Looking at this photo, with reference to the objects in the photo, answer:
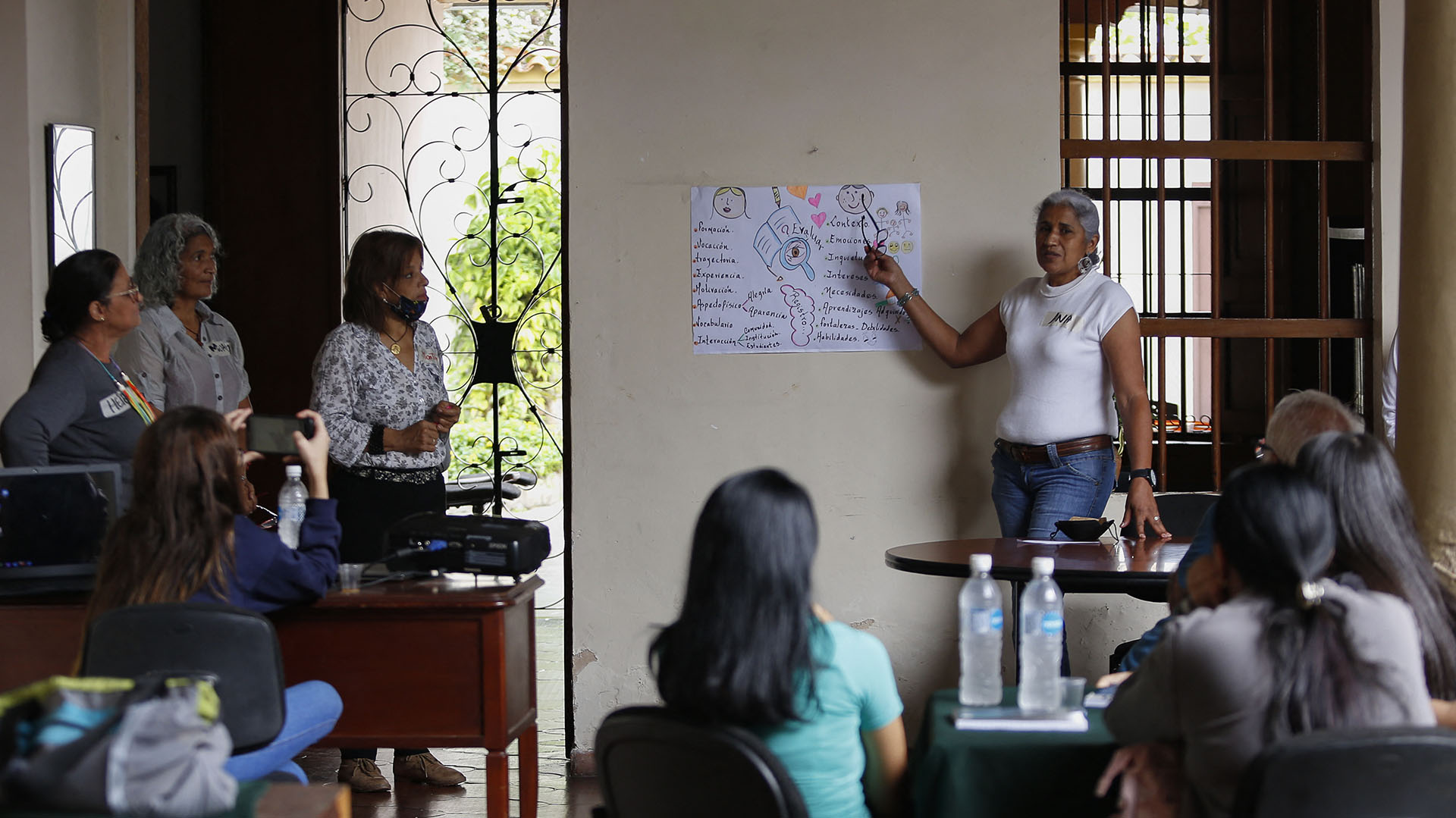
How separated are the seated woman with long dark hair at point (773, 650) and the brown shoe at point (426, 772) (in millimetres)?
2309

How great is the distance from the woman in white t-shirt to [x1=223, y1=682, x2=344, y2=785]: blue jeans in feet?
6.79

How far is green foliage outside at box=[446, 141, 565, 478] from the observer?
4.91 metres

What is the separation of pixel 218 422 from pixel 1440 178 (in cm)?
282

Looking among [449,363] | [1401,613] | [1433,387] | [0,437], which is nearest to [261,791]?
[1401,613]

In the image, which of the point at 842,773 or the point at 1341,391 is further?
the point at 1341,391

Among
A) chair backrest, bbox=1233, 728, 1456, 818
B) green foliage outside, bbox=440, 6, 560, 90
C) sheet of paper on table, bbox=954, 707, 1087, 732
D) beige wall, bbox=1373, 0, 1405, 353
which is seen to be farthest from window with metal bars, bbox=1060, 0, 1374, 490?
chair backrest, bbox=1233, 728, 1456, 818

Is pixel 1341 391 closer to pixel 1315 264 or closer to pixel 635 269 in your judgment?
pixel 1315 264

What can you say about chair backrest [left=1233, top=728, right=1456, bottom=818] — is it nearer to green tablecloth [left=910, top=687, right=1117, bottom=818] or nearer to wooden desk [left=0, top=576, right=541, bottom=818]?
green tablecloth [left=910, top=687, right=1117, bottom=818]

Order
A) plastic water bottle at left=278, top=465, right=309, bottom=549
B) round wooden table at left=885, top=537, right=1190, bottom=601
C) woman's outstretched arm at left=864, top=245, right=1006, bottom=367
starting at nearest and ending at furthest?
1. round wooden table at left=885, top=537, right=1190, bottom=601
2. plastic water bottle at left=278, top=465, right=309, bottom=549
3. woman's outstretched arm at left=864, top=245, right=1006, bottom=367

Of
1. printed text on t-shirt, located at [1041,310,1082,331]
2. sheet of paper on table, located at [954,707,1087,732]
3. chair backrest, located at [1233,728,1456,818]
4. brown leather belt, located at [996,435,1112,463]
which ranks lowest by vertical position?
sheet of paper on table, located at [954,707,1087,732]

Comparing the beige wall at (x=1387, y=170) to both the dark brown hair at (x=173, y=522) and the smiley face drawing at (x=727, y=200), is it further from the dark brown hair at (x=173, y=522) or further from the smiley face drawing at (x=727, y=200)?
the dark brown hair at (x=173, y=522)

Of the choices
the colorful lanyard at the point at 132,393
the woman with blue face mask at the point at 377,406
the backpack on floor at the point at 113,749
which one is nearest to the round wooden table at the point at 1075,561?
the woman with blue face mask at the point at 377,406

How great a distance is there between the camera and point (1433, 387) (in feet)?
9.71

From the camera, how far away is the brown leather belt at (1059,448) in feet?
12.1
